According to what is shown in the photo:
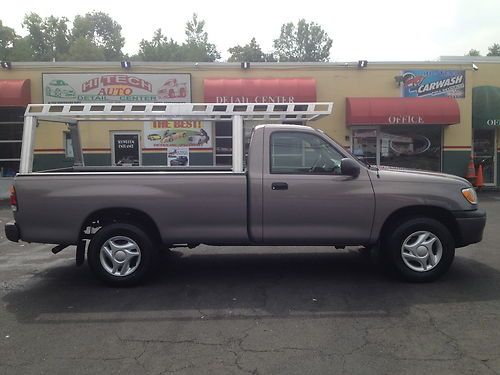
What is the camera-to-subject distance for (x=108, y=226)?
6.06m

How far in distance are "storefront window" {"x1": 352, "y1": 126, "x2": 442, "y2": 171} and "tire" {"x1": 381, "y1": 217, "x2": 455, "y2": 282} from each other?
37.6ft

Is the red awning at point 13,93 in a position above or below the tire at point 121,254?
above

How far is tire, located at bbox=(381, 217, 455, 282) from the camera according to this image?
19.7 feet

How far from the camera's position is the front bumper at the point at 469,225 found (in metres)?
6.04

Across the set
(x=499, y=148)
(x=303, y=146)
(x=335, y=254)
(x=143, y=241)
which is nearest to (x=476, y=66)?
(x=499, y=148)

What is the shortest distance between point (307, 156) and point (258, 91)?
10.5 meters

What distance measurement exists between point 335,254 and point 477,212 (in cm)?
231

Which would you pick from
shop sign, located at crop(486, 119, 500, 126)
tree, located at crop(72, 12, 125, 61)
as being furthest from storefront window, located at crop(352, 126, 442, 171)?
tree, located at crop(72, 12, 125, 61)

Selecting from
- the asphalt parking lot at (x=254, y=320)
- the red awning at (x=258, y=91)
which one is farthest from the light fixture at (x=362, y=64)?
the asphalt parking lot at (x=254, y=320)

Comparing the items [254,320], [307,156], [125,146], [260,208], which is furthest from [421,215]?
[125,146]

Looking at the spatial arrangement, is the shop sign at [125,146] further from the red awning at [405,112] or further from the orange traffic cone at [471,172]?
the orange traffic cone at [471,172]

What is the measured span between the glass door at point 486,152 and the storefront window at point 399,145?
1.95 m

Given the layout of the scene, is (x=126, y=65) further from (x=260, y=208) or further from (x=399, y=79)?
(x=260, y=208)

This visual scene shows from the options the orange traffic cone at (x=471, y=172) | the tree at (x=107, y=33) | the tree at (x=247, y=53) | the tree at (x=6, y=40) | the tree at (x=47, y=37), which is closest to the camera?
the orange traffic cone at (x=471, y=172)
